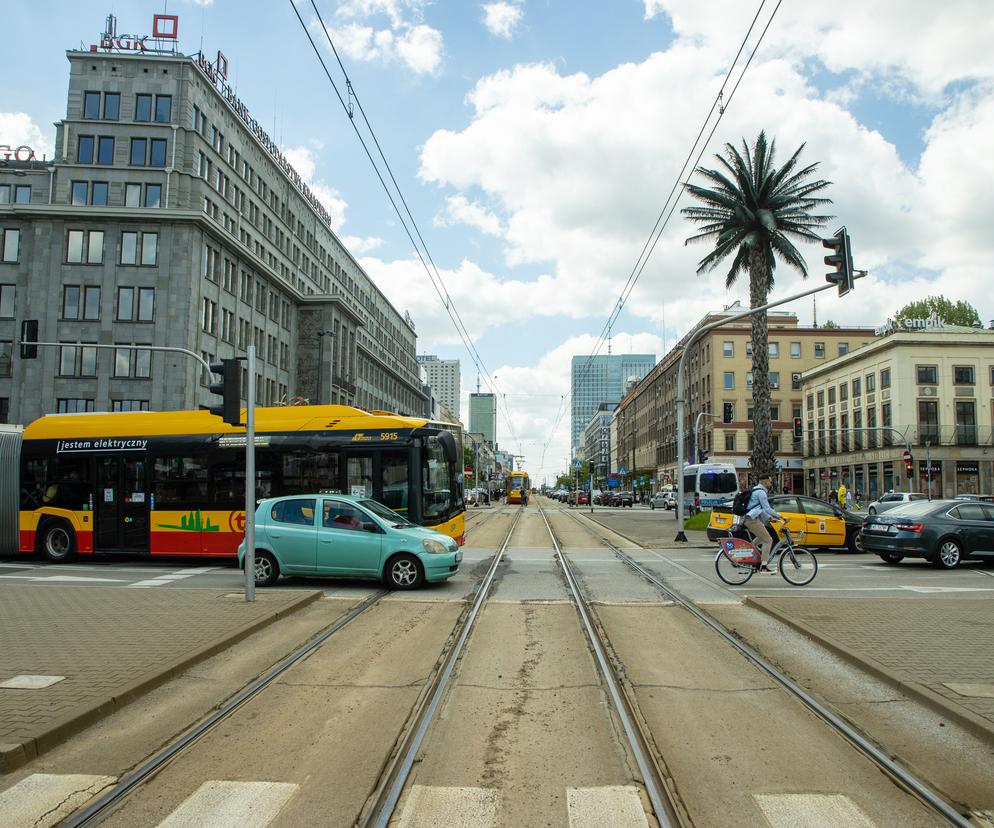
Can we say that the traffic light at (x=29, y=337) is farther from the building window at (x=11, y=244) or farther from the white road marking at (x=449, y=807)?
the building window at (x=11, y=244)

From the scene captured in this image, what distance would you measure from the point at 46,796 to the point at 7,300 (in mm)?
53727

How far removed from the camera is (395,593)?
1277 centimetres

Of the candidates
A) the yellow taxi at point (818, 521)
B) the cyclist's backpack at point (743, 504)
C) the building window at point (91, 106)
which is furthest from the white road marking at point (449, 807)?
the building window at point (91, 106)

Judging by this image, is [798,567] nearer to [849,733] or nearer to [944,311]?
[849,733]

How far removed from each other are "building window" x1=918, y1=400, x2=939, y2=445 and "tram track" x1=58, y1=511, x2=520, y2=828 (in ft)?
180

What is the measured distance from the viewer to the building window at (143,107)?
50.7 metres

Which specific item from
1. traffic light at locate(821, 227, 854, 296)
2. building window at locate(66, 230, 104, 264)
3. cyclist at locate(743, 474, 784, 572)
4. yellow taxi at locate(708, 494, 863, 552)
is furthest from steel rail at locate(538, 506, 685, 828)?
building window at locate(66, 230, 104, 264)

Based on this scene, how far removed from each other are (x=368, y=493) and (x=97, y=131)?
150 ft

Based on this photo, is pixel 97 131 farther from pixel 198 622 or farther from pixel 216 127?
pixel 198 622

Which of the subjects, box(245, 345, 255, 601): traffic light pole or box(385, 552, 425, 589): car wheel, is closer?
box(245, 345, 255, 601): traffic light pole

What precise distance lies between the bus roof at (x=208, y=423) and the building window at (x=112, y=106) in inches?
1557

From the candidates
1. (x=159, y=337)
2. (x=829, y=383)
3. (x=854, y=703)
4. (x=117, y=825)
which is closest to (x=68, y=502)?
(x=117, y=825)

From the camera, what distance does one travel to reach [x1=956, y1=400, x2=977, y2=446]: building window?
56.9 meters

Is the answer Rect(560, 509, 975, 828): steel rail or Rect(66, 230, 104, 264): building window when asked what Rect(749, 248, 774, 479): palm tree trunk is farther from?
Rect(66, 230, 104, 264): building window
